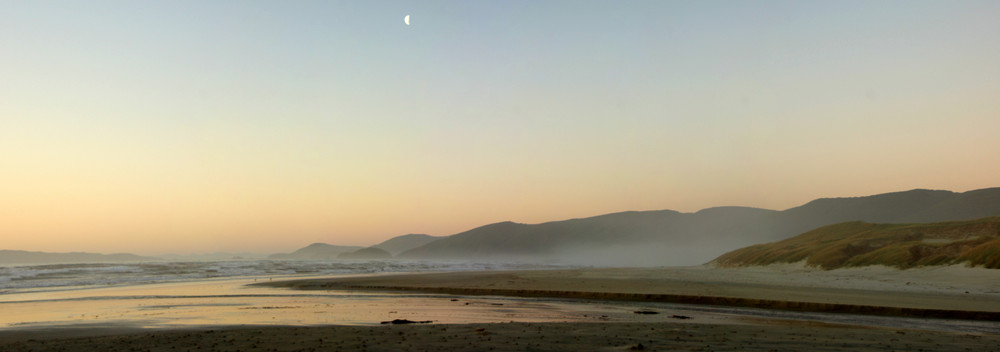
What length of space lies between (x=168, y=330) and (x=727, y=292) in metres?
21.5

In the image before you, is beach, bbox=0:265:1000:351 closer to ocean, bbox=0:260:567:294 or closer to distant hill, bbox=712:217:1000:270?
distant hill, bbox=712:217:1000:270

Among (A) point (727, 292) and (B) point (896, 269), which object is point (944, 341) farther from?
(B) point (896, 269)

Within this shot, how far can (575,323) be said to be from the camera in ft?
49.0

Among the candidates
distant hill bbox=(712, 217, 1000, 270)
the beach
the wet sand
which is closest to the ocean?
the beach

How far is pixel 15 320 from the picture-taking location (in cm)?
1761

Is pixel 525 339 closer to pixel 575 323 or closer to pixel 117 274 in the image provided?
pixel 575 323

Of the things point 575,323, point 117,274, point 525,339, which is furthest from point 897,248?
point 117,274

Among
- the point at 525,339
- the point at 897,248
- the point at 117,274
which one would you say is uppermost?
the point at 897,248

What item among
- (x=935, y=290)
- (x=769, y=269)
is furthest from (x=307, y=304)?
(x=769, y=269)

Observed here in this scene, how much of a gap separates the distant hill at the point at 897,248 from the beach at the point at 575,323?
5.72m

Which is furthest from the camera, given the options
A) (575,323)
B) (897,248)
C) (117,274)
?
(117,274)

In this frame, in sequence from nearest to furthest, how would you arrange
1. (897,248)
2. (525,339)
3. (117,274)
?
(525,339)
(897,248)
(117,274)

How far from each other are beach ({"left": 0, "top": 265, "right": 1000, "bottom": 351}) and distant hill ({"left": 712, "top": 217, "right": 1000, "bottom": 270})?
5.72 metres

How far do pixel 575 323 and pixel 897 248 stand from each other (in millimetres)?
35152
